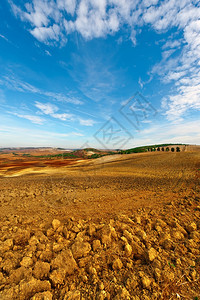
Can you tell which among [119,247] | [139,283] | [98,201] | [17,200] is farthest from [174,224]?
[17,200]

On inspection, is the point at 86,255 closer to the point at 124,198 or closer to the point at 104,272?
the point at 104,272

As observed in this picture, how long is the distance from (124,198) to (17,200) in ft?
17.4

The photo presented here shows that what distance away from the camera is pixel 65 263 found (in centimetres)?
212

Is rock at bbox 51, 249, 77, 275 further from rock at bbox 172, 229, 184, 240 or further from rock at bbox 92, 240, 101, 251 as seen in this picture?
rock at bbox 172, 229, 184, 240

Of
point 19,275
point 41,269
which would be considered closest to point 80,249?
point 41,269

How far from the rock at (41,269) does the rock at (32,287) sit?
14 centimetres

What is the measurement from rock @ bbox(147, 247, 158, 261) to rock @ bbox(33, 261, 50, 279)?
1848 mm

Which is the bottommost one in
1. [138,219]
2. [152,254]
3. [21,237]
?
[21,237]

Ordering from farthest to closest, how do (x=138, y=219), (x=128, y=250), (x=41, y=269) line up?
(x=138, y=219), (x=128, y=250), (x=41, y=269)

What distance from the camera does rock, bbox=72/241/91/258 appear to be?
92.4 inches

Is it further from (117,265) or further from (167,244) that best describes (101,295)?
(167,244)

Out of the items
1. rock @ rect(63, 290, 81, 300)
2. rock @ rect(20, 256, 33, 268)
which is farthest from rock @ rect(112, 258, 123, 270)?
rock @ rect(20, 256, 33, 268)

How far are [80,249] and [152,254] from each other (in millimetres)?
1441

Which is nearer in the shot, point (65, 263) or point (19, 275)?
point (19, 275)
